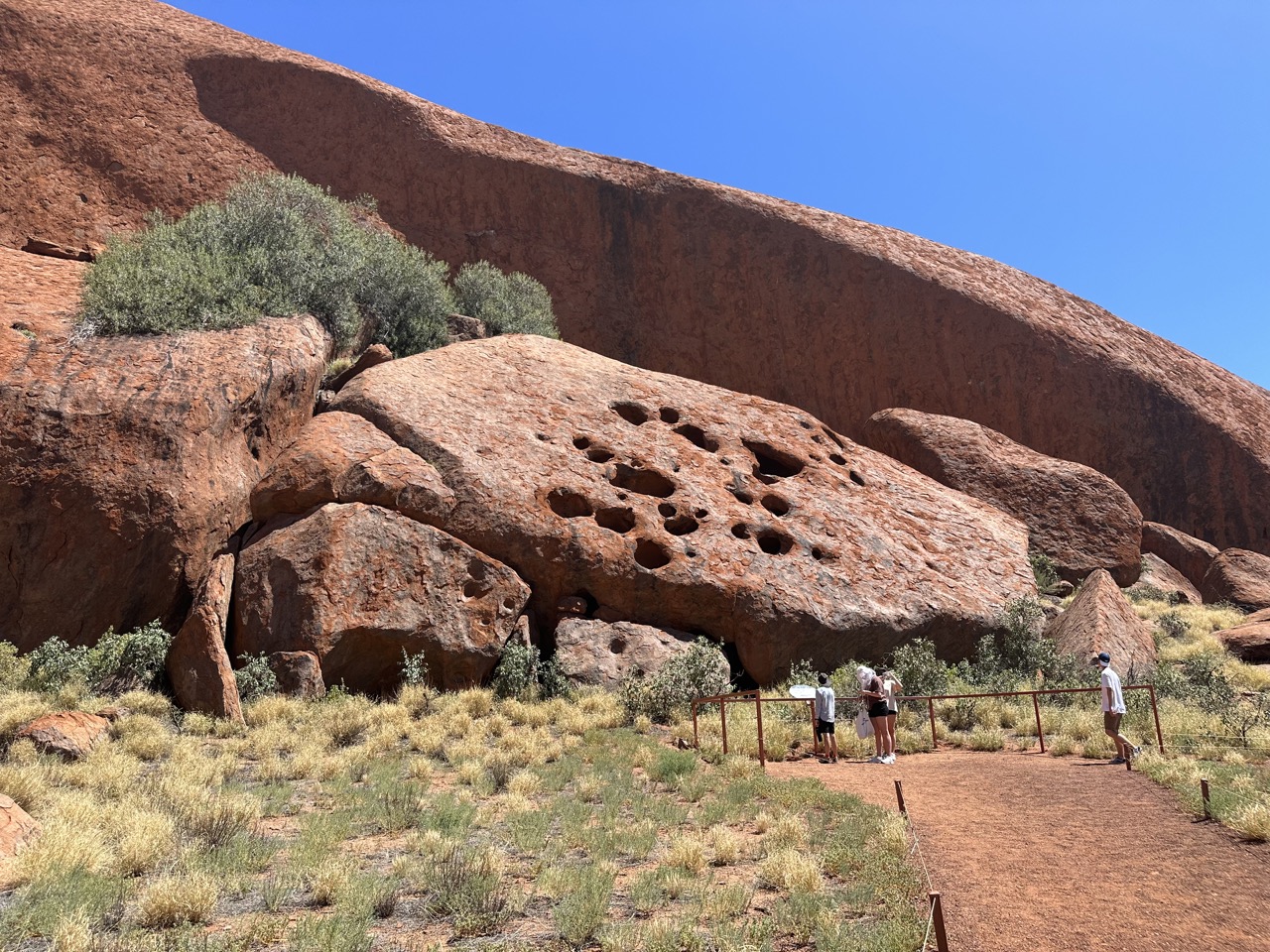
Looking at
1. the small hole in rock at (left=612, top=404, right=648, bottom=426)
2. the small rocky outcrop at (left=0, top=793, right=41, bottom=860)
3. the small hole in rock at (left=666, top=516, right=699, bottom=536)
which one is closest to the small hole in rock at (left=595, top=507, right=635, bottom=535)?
→ the small hole in rock at (left=666, top=516, right=699, bottom=536)

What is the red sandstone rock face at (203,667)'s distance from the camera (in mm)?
10453

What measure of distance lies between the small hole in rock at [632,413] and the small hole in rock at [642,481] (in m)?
1.69

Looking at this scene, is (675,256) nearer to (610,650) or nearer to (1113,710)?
(610,650)

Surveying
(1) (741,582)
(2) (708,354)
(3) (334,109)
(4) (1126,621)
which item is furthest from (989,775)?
(3) (334,109)

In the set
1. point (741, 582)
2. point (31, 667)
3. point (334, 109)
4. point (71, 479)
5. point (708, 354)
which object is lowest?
point (31, 667)

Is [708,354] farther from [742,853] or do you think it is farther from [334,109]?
[742,853]

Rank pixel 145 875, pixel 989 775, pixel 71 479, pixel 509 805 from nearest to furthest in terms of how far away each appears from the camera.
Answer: pixel 145 875 < pixel 509 805 < pixel 989 775 < pixel 71 479

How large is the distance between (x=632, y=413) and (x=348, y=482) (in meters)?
6.07

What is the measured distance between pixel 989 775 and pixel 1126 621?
783cm

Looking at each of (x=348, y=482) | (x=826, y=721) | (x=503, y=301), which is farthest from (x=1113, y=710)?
(x=503, y=301)

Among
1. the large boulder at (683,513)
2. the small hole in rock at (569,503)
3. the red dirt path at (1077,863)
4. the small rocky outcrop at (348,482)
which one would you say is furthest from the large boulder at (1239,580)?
the small rocky outcrop at (348,482)

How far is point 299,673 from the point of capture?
36.9ft

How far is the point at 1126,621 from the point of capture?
1552cm

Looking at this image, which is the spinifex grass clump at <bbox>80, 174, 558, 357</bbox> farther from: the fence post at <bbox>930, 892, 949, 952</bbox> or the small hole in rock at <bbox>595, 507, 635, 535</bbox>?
the fence post at <bbox>930, 892, 949, 952</bbox>
